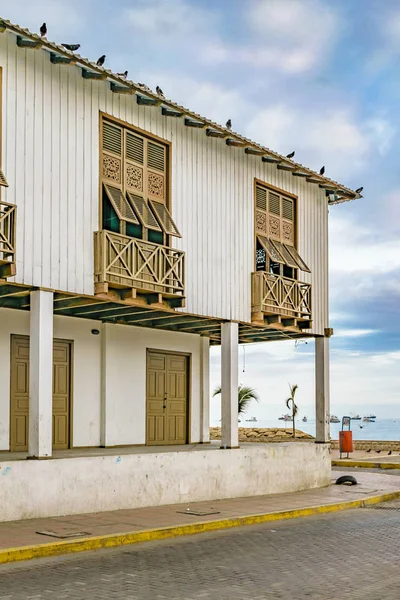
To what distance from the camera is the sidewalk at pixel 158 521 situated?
10.3 meters

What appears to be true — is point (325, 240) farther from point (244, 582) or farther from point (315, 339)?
point (244, 582)

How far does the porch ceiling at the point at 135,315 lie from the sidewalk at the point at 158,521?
3.57 m

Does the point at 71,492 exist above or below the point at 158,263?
below

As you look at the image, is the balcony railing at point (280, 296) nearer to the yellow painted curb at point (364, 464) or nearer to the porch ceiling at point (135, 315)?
the porch ceiling at point (135, 315)

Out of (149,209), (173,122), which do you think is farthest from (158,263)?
(173,122)

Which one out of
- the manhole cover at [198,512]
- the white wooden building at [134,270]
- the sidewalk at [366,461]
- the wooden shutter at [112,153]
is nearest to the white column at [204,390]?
the white wooden building at [134,270]

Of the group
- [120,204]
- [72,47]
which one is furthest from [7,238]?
[72,47]

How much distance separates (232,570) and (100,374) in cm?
903

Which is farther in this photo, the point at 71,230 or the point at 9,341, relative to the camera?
the point at 9,341

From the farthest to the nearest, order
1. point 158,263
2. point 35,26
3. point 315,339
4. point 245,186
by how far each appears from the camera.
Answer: point 315,339
point 245,186
point 158,263
point 35,26

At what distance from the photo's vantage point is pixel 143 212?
49.2ft

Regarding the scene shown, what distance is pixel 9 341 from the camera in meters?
15.5

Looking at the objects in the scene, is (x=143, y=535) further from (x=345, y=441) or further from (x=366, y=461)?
(x=345, y=441)

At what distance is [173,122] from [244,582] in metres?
10.1
